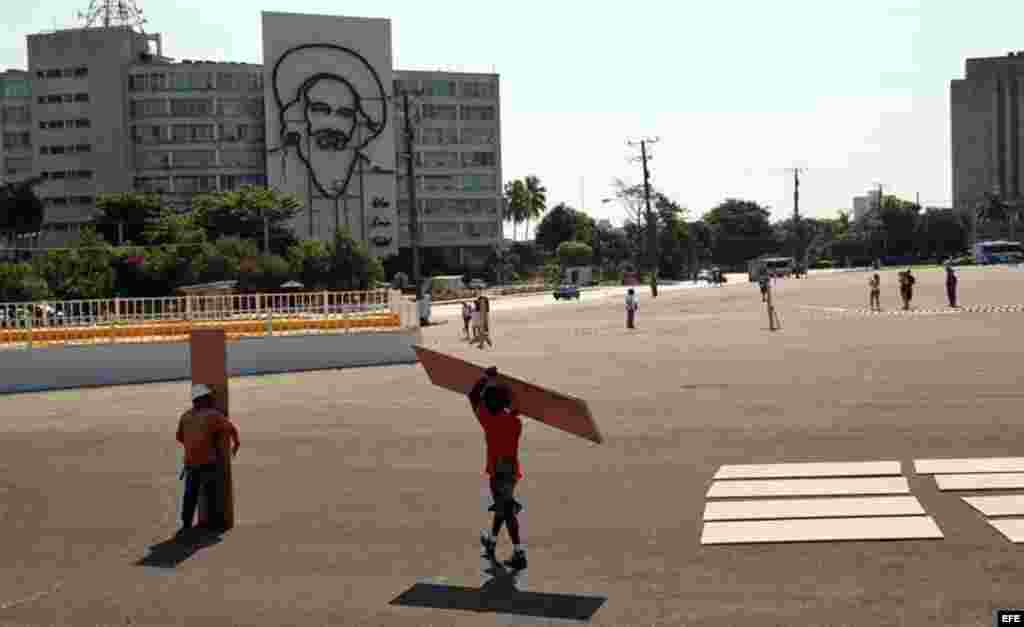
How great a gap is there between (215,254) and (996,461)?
72717 millimetres

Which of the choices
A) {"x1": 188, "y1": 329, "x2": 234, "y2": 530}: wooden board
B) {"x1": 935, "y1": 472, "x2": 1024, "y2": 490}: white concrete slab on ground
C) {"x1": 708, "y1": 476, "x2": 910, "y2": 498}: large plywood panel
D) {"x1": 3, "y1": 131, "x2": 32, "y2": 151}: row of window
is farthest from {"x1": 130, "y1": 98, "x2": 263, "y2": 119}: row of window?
{"x1": 935, "y1": 472, "x2": 1024, "y2": 490}: white concrete slab on ground

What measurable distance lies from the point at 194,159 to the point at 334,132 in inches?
556

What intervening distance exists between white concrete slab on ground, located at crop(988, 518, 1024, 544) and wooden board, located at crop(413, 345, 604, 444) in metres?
3.43

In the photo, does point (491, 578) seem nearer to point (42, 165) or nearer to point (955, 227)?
point (42, 165)

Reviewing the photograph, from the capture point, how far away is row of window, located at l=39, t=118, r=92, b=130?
398ft

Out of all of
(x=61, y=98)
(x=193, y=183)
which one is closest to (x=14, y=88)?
(x=61, y=98)

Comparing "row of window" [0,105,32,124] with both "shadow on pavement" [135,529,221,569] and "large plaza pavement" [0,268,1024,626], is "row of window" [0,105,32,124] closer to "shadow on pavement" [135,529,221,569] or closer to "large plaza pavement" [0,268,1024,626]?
"large plaza pavement" [0,268,1024,626]

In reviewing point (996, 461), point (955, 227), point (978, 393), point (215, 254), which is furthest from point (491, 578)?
point (955, 227)

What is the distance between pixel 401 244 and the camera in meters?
132

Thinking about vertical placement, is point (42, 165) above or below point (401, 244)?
above

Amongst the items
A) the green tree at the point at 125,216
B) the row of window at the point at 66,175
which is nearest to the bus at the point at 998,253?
the green tree at the point at 125,216

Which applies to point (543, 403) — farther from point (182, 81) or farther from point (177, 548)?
point (182, 81)

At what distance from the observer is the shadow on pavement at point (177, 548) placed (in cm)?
1062

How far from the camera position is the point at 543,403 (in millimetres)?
10508
